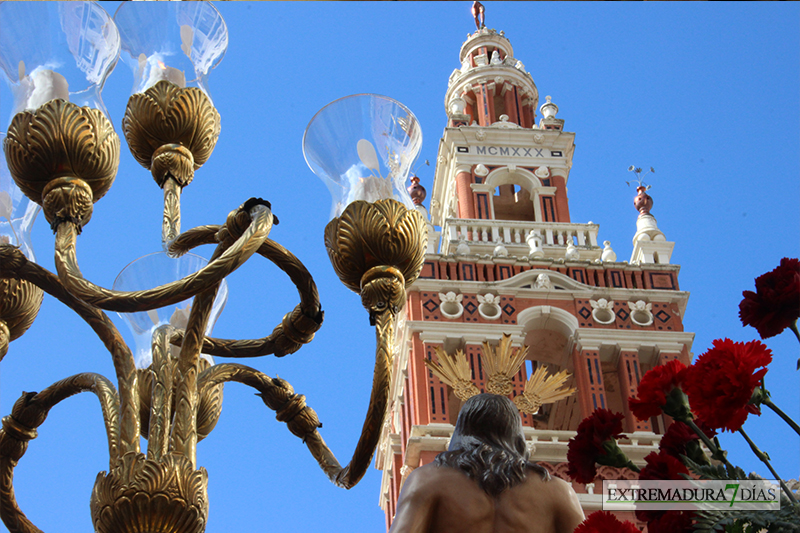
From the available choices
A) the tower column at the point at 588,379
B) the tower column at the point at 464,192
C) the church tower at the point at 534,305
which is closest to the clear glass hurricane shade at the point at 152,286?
the church tower at the point at 534,305

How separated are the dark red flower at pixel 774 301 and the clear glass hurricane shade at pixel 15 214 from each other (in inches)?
131

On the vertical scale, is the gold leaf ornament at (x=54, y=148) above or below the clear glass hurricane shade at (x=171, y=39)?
below

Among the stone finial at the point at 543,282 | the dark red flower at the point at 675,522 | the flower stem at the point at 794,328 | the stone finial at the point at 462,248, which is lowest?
the dark red flower at the point at 675,522

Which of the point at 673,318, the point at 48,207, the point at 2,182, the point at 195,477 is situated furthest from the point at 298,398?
the point at 673,318

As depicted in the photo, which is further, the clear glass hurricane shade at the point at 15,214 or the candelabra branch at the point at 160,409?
the clear glass hurricane shade at the point at 15,214

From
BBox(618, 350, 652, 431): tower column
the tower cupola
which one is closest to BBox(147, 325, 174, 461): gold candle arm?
BBox(618, 350, 652, 431): tower column

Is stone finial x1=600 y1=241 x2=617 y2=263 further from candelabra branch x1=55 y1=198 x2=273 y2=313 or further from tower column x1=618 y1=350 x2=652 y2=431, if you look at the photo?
candelabra branch x1=55 y1=198 x2=273 y2=313

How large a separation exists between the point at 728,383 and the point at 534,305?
17.2m

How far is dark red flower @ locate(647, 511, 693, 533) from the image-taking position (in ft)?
13.2

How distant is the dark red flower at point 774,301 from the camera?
167 inches

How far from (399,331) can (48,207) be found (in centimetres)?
1689

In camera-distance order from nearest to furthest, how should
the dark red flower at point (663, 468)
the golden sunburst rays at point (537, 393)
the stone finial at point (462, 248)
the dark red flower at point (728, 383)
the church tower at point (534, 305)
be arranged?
the dark red flower at point (728, 383)
the dark red flower at point (663, 468)
the golden sunburst rays at point (537, 393)
the church tower at point (534, 305)
the stone finial at point (462, 248)

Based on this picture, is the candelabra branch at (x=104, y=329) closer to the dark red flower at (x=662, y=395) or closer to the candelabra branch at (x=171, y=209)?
the candelabra branch at (x=171, y=209)

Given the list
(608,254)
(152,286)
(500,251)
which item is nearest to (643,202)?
(608,254)
